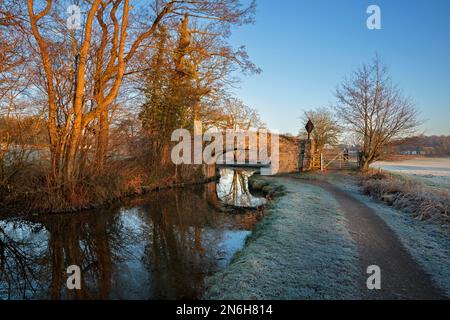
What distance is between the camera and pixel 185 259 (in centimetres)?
518

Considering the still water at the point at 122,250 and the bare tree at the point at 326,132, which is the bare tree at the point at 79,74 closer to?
the still water at the point at 122,250

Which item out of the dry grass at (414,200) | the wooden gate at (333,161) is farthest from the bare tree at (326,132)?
the dry grass at (414,200)

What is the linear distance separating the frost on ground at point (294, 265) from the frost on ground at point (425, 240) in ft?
3.49

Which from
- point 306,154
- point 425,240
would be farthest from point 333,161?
point 425,240

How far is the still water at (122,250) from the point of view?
13.2 ft

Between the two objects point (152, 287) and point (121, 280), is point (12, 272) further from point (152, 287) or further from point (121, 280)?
point (152, 287)

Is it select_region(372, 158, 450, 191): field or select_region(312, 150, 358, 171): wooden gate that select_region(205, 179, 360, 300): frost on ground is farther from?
select_region(312, 150, 358, 171): wooden gate

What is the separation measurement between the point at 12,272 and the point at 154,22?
1026cm

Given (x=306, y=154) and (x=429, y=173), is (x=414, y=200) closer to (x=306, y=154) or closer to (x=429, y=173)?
(x=306, y=154)

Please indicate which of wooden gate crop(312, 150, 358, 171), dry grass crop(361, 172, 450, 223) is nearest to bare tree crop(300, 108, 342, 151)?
wooden gate crop(312, 150, 358, 171)

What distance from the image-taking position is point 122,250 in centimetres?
571

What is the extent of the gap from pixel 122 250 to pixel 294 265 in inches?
153

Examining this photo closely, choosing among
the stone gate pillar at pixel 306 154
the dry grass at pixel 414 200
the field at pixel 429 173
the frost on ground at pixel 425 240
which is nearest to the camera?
the frost on ground at pixel 425 240
